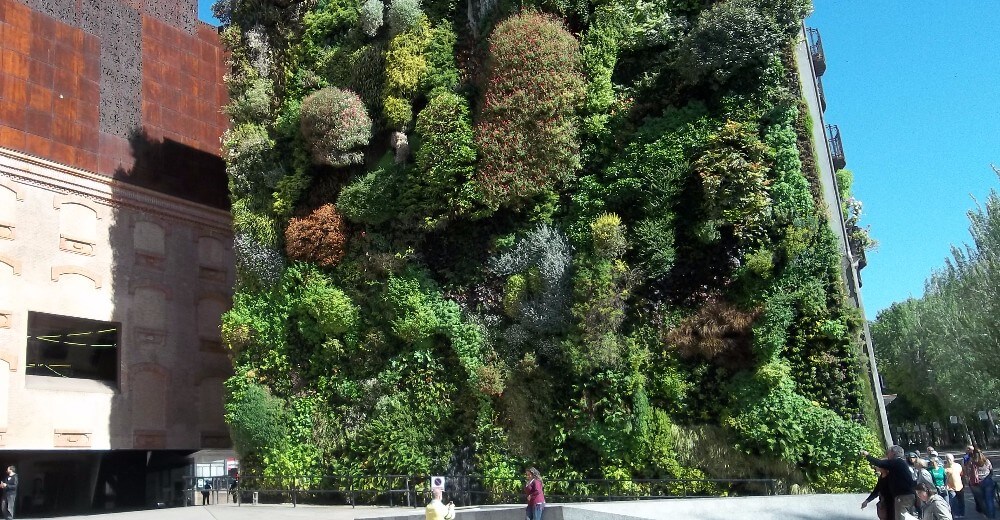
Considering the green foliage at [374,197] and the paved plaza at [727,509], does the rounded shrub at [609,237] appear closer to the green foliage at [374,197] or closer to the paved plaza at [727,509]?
the green foliage at [374,197]

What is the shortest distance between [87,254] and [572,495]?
48.6ft

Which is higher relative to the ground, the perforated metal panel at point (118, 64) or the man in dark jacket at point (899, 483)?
the perforated metal panel at point (118, 64)

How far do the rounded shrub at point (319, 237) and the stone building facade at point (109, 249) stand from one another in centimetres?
636

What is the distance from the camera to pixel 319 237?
66.1 ft

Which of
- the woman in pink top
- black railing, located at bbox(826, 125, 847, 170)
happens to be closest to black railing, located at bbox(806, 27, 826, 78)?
black railing, located at bbox(826, 125, 847, 170)

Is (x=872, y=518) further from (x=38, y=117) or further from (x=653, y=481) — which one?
(x=38, y=117)

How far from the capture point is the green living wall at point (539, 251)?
52.5 feet

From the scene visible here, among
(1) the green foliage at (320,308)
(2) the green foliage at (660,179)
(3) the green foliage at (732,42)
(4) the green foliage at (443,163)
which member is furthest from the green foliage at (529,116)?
(1) the green foliage at (320,308)

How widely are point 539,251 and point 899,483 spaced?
10.1 meters

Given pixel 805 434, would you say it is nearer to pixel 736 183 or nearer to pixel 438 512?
pixel 736 183

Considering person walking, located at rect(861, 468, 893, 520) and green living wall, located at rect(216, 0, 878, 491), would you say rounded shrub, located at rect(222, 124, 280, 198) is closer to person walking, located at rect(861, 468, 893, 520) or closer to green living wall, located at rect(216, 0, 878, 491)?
green living wall, located at rect(216, 0, 878, 491)

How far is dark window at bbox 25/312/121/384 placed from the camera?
21.7 m

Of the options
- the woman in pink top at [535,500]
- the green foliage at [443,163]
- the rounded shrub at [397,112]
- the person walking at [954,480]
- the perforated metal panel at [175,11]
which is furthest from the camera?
the perforated metal panel at [175,11]

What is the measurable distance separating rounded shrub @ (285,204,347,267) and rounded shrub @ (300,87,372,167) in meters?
1.29
